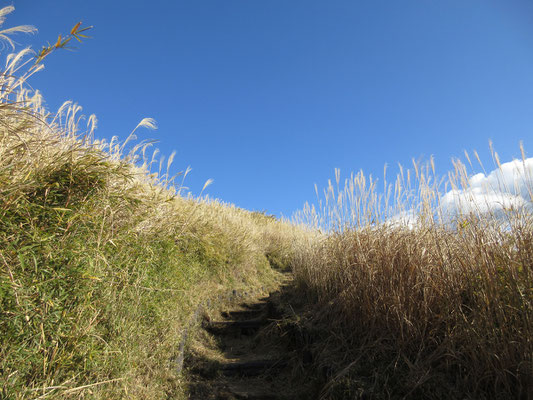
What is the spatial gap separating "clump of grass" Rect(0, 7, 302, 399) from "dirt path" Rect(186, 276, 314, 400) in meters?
0.53

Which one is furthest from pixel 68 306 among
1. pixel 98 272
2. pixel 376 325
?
pixel 376 325

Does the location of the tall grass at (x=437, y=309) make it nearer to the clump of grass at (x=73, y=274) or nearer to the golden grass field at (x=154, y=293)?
the golden grass field at (x=154, y=293)

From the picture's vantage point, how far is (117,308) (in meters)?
2.81

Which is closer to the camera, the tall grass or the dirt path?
the tall grass

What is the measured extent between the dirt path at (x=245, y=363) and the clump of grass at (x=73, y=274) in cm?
53

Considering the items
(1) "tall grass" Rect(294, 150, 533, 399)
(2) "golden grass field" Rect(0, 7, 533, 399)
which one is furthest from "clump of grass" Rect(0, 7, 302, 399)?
(1) "tall grass" Rect(294, 150, 533, 399)

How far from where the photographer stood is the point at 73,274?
7.51ft

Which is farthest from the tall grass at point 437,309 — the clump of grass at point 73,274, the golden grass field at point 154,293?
the clump of grass at point 73,274

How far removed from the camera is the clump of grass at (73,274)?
1.96 meters

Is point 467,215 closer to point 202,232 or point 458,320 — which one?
point 458,320

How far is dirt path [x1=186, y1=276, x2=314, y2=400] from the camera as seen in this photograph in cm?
365

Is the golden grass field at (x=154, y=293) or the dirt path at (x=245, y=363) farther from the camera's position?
the dirt path at (x=245, y=363)

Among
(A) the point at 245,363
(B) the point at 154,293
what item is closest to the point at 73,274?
(B) the point at 154,293

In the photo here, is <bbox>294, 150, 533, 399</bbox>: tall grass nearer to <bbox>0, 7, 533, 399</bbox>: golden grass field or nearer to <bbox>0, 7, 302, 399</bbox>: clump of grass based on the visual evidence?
<bbox>0, 7, 533, 399</bbox>: golden grass field
